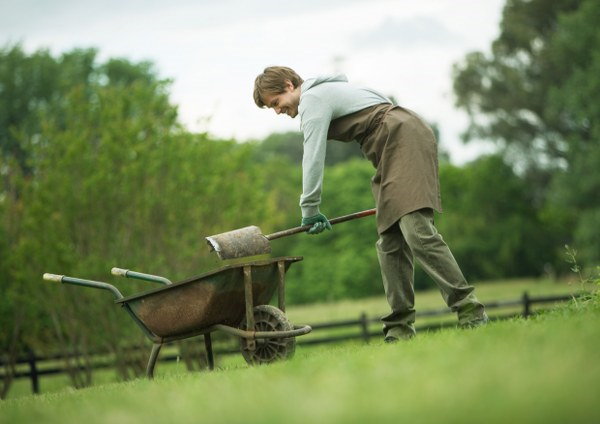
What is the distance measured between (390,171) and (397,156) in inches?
4.1

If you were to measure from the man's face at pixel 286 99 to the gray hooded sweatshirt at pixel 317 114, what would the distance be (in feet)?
0.23

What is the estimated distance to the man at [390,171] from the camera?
5.07 m

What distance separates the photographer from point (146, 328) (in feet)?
18.0

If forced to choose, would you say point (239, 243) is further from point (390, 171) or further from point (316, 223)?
point (390, 171)

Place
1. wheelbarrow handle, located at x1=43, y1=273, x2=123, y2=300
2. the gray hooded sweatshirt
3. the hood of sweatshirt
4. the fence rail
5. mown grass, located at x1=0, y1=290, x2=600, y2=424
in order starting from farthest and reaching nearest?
1. the fence rail
2. wheelbarrow handle, located at x1=43, y1=273, x2=123, y2=300
3. the hood of sweatshirt
4. the gray hooded sweatshirt
5. mown grass, located at x1=0, y1=290, x2=600, y2=424

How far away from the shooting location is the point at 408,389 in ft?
9.36

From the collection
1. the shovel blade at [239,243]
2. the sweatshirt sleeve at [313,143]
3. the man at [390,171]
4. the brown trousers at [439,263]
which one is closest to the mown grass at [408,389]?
the brown trousers at [439,263]

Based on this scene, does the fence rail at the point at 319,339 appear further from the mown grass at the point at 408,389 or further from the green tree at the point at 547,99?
the green tree at the point at 547,99

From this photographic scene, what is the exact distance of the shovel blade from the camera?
5121mm

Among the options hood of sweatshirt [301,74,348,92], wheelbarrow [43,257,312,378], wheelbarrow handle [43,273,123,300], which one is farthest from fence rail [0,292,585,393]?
hood of sweatshirt [301,74,348,92]

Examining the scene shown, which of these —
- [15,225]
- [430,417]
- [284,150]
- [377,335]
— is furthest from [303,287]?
[430,417]

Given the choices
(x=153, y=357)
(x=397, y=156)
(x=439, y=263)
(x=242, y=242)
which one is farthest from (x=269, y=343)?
(x=397, y=156)

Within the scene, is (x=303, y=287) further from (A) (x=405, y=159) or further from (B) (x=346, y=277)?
(A) (x=405, y=159)

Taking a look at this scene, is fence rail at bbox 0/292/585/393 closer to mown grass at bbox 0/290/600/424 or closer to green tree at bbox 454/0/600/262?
mown grass at bbox 0/290/600/424
